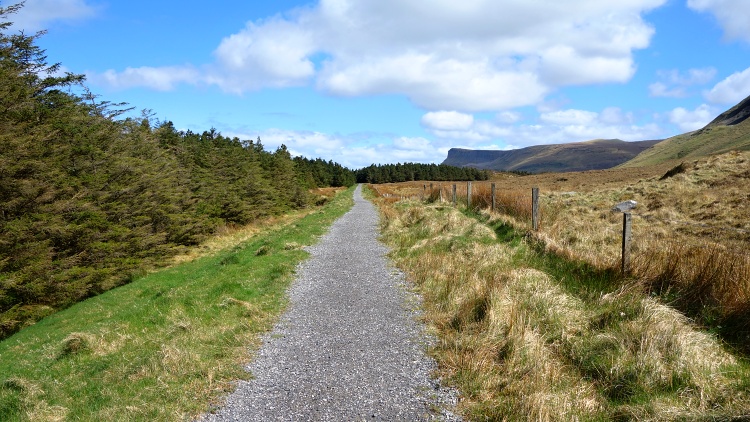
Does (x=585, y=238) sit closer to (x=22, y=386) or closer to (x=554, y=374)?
(x=554, y=374)

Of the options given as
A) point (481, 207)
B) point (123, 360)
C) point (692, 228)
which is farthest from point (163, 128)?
point (692, 228)

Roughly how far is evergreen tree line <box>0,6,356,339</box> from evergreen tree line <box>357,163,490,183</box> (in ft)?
353

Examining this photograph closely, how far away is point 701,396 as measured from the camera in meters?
4.33

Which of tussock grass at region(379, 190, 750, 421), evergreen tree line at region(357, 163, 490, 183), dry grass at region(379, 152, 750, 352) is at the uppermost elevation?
evergreen tree line at region(357, 163, 490, 183)

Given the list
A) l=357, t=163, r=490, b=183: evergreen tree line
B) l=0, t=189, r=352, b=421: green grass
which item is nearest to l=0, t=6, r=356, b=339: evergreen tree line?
l=0, t=189, r=352, b=421: green grass

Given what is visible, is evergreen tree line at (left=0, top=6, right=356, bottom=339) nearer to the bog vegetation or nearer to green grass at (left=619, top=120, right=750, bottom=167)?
the bog vegetation

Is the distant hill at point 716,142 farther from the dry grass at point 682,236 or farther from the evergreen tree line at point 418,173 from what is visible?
the dry grass at point 682,236

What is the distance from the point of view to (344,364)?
19.1 feet

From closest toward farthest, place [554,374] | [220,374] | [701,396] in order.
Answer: [701,396] < [554,374] < [220,374]

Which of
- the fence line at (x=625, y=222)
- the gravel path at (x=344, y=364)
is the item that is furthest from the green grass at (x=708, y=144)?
the gravel path at (x=344, y=364)

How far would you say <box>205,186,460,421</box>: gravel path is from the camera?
4.68 m

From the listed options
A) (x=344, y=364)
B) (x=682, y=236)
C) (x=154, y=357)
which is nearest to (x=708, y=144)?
(x=682, y=236)

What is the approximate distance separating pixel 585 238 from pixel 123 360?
10.9 meters

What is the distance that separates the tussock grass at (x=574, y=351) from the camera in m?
4.38
